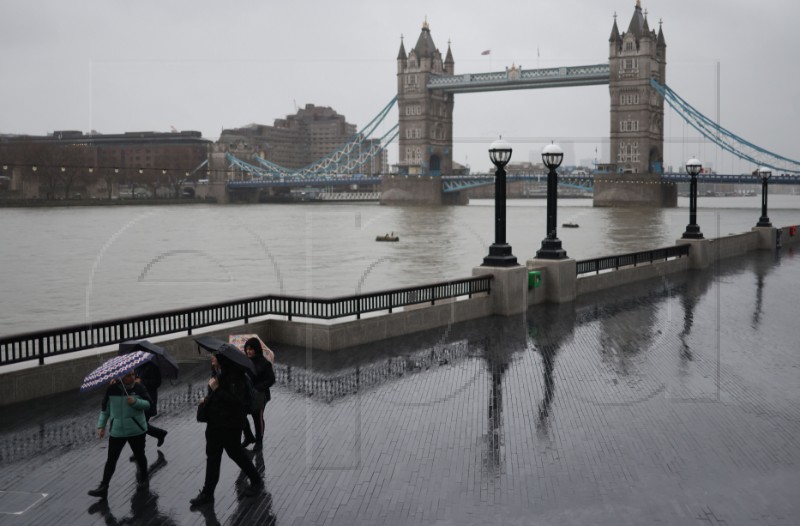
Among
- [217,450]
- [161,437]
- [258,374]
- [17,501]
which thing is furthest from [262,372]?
[17,501]

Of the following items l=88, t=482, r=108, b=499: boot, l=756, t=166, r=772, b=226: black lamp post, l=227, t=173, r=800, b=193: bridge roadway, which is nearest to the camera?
l=88, t=482, r=108, b=499: boot

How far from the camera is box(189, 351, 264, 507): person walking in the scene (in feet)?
23.0

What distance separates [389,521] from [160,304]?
24.2m

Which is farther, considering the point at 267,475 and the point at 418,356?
the point at 418,356

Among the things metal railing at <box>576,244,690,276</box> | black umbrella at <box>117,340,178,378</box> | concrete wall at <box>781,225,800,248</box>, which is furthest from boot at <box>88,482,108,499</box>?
concrete wall at <box>781,225,800,248</box>

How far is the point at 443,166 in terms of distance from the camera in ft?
490

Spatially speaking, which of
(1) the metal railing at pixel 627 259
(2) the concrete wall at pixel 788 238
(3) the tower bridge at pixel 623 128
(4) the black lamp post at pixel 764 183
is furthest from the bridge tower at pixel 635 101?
(1) the metal railing at pixel 627 259

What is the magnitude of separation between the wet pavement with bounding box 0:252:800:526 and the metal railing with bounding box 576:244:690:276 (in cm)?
712

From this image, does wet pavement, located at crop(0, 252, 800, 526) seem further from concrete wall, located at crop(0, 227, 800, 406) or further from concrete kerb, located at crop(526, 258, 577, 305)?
concrete kerb, located at crop(526, 258, 577, 305)

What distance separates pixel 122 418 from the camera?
23.8 feet

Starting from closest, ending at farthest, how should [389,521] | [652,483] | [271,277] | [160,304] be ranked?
[389,521] < [652,483] < [160,304] < [271,277]

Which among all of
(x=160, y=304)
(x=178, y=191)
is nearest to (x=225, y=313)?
(x=160, y=304)

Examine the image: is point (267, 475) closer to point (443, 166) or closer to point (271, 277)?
Answer: point (271, 277)

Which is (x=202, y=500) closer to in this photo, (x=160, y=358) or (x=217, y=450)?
(x=217, y=450)
